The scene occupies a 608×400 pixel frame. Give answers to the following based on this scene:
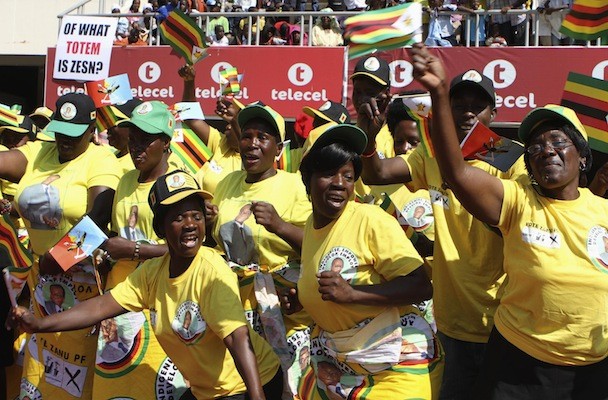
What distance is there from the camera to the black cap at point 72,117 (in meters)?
5.96

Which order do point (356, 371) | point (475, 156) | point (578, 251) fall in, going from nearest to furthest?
point (578, 251)
point (356, 371)
point (475, 156)

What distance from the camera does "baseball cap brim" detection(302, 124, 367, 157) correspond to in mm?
4274

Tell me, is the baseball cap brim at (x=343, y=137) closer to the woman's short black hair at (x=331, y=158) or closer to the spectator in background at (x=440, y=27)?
the woman's short black hair at (x=331, y=158)

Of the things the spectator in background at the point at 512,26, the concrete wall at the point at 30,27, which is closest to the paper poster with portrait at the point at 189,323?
the spectator in background at the point at 512,26

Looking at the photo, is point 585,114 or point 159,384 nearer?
point 585,114

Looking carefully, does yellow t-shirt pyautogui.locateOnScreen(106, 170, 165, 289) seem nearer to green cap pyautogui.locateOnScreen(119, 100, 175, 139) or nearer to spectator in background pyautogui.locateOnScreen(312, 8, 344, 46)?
green cap pyautogui.locateOnScreen(119, 100, 175, 139)

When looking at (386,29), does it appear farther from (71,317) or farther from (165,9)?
(165,9)

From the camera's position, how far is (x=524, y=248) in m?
3.83

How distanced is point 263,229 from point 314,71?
8854 mm

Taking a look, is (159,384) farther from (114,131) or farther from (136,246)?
(114,131)

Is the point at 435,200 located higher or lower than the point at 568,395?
higher

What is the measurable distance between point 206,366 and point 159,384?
114cm

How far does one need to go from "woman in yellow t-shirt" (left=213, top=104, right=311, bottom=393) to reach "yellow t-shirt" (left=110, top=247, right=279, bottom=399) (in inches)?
17.5

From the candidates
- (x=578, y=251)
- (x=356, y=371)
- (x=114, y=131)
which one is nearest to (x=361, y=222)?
(x=356, y=371)
